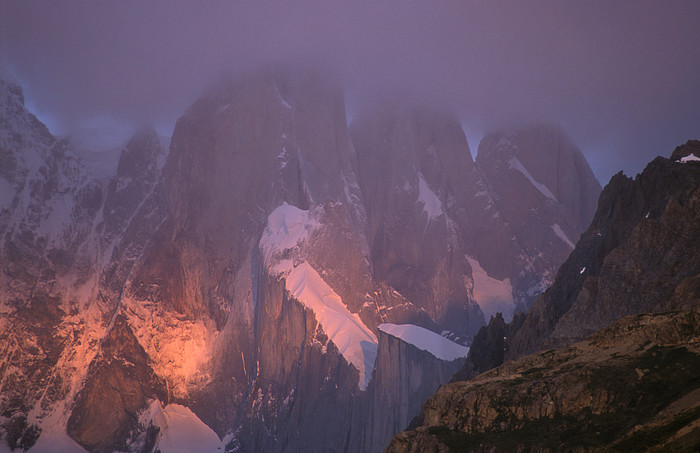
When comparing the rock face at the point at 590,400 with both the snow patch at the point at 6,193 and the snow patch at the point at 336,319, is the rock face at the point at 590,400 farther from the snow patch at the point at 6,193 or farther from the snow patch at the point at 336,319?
the snow patch at the point at 6,193

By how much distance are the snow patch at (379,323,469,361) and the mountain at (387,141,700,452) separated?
64.9m

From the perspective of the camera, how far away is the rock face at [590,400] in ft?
142

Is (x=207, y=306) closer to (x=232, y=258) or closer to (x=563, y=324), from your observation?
(x=232, y=258)

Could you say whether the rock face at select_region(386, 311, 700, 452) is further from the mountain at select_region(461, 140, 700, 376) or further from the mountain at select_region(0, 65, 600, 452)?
the mountain at select_region(0, 65, 600, 452)

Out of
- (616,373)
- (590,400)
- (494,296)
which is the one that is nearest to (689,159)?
(616,373)

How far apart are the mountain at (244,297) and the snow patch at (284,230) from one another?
46 centimetres

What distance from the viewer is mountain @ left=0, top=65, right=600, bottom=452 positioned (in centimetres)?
15950

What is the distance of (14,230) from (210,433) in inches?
2723

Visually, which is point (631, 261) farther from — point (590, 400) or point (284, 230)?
point (284, 230)

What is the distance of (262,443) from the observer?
157750 mm

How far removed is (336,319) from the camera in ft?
530

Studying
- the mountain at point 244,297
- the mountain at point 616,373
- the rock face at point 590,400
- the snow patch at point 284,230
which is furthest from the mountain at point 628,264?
the snow patch at point 284,230

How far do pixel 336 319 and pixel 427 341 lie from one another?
20.5 m

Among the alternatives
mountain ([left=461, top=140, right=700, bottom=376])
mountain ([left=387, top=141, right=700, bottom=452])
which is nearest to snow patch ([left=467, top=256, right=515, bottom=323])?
mountain ([left=461, top=140, right=700, bottom=376])
